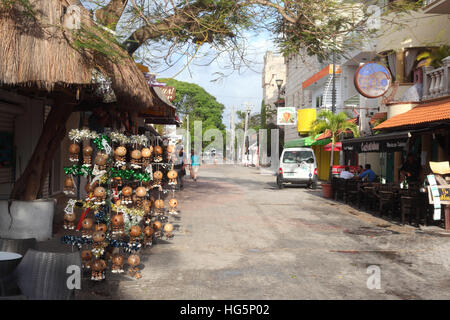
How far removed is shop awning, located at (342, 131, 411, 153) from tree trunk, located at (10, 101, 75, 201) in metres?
8.66

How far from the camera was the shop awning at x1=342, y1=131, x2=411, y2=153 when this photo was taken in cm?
1202

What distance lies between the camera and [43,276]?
4062 millimetres

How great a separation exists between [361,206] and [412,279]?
9.02 metres

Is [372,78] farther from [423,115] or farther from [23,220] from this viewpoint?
[23,220]

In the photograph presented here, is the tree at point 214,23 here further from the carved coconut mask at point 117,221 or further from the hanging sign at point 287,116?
the hanging sign at point 287,116

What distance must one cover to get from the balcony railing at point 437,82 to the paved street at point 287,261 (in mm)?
4840

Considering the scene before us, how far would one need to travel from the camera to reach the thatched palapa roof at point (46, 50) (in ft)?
19.4

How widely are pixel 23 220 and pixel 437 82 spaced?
41.3 ft

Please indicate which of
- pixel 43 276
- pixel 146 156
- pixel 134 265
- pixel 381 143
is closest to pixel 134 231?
pixel 134 265

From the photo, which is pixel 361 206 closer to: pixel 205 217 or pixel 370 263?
pixel 205 217

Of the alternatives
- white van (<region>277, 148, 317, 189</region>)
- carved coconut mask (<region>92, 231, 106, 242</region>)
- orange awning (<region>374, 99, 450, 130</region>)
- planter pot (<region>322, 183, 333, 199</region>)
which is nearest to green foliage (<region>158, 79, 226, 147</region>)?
white van (<region>277, 148, 317, 189</region>)

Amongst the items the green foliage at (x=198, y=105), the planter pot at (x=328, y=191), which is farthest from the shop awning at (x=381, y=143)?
the green foliage at (x=198, y=105)

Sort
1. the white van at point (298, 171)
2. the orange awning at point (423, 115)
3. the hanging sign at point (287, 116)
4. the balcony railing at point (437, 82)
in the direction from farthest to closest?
the hanging sign at point (287, 116)
the white van at point (298, 171)
the balcony railing at point (437, 82)
the orange awning at point (423, 115)

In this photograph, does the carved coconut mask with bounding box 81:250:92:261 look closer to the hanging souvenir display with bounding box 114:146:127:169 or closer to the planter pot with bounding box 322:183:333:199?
the hanging souvenir display with bounding box 114:146:127:169
